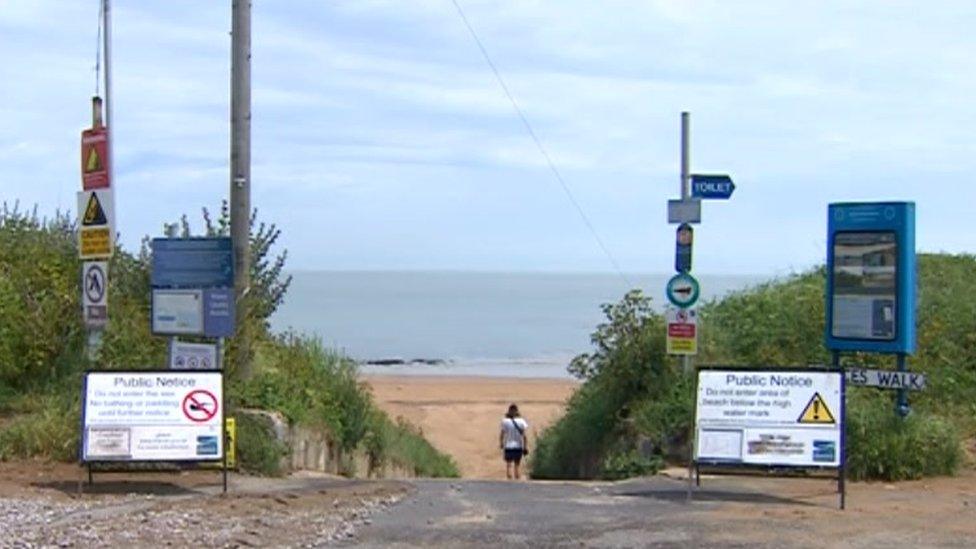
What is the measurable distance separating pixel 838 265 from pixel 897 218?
843 mm

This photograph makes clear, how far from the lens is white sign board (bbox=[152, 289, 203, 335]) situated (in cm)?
1620

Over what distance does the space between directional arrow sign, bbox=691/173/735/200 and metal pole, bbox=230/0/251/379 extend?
5136mm

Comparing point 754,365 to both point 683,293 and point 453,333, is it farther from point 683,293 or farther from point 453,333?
point 453,333

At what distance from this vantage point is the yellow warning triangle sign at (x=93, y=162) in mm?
16297

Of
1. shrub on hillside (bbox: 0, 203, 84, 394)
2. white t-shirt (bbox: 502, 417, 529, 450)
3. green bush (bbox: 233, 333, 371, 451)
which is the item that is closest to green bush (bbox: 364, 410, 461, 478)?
green bush (bbox: 233, 333, 371, 451)

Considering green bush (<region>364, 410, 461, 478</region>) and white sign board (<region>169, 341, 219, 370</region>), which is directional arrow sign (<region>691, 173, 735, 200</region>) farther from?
green bush (<region>364, 410, 461, 478</region>)

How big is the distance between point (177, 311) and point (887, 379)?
7697 millimetres

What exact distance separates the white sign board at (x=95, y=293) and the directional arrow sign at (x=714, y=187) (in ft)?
22.1

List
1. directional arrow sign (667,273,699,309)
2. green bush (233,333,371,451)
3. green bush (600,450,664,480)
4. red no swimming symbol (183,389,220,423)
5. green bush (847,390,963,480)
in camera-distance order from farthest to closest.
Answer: directional arrow sign (667,273,699,309), green bush (233,333,371,451), green bush (600,450,664,480), green bush (847,390,963,480), red no swimming symbol (183,389,220,423)

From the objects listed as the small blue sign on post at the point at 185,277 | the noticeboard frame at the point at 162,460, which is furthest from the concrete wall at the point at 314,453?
the noticeboard frame at the point at 162,460

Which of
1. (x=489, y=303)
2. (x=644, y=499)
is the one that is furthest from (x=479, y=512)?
(x=489, y=303)

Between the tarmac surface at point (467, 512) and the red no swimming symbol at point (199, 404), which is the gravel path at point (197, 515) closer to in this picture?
the tarmac surface at point (467, 512)

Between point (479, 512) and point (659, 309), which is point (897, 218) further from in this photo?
point (479, 512)

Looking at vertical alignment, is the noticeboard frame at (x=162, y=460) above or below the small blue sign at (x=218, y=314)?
below
